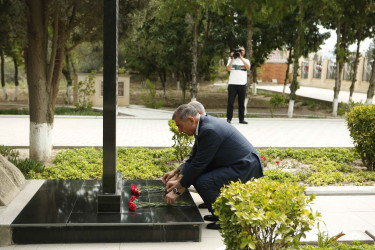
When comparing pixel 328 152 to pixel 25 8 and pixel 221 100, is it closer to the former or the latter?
pixel 25 8

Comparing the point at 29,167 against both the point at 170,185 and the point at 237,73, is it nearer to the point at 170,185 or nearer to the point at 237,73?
the point at 170,185

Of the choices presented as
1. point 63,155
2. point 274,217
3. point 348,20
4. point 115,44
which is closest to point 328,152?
point 63,155

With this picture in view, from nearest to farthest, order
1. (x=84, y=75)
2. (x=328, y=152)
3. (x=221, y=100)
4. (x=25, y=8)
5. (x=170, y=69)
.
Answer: (x=25, y=8) < (x=328, y=152) < (x=84, y=75) < (x=170, y=69) < (x=221, y=100)

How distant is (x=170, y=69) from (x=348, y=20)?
27.7 ft

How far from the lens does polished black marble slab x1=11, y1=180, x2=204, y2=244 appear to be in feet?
15.2

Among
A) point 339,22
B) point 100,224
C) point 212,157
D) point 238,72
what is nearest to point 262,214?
point 212,157

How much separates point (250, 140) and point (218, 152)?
6.06 metres

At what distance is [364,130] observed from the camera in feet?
25.7

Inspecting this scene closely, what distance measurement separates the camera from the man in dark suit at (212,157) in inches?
193

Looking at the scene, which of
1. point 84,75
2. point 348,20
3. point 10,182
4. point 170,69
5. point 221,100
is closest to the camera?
point 10,182

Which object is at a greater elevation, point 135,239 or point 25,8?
point 25,8

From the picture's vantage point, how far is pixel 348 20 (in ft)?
60.3

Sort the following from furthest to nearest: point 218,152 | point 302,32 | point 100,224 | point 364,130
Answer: point 302,32 < point 364,130 < point 218,152 < point 100,224

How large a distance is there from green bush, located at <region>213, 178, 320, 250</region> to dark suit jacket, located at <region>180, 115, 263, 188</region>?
1565 millimetres
